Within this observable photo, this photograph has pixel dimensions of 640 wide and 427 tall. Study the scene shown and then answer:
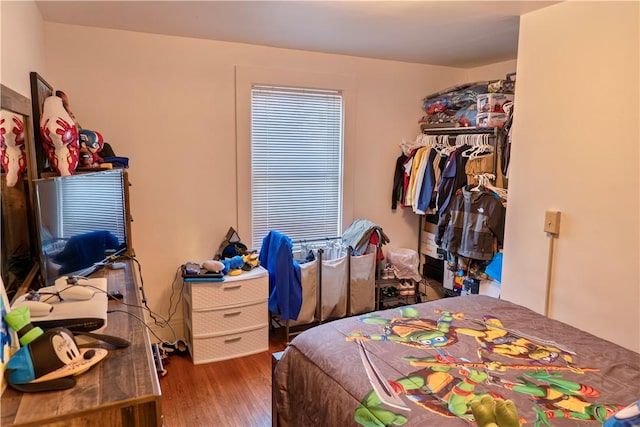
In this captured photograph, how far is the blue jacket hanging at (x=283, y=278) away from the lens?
307 centimetres

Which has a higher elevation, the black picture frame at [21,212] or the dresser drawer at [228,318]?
the black picture frame at [21,212]

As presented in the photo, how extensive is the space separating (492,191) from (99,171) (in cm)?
260

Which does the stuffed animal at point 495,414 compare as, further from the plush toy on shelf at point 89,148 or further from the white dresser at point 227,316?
the plush toy on shelf at point 89,148

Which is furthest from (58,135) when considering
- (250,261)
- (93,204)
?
(250,261)

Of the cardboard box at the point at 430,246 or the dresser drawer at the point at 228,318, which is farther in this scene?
the cardboard box at the point at 430,246

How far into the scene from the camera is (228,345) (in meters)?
3.04

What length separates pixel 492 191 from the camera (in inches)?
124

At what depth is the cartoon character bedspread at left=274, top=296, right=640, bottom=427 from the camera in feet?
4.34

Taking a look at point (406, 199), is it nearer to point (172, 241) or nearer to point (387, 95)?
point (387, 95)

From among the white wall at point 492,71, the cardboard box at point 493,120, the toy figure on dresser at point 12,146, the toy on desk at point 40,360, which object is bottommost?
the toy on desk at point 40,360

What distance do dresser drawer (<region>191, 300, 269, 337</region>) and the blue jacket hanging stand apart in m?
0.11

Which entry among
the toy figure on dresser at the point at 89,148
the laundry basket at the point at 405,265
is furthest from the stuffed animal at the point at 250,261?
the laundry basket at the point at 405,265

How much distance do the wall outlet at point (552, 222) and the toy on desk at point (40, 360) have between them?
230cm

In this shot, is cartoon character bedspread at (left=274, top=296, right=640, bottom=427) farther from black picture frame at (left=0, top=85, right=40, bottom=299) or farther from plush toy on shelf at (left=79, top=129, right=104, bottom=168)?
plush toy on shelf at (left=79, top=129, right=104, bottom=168)
